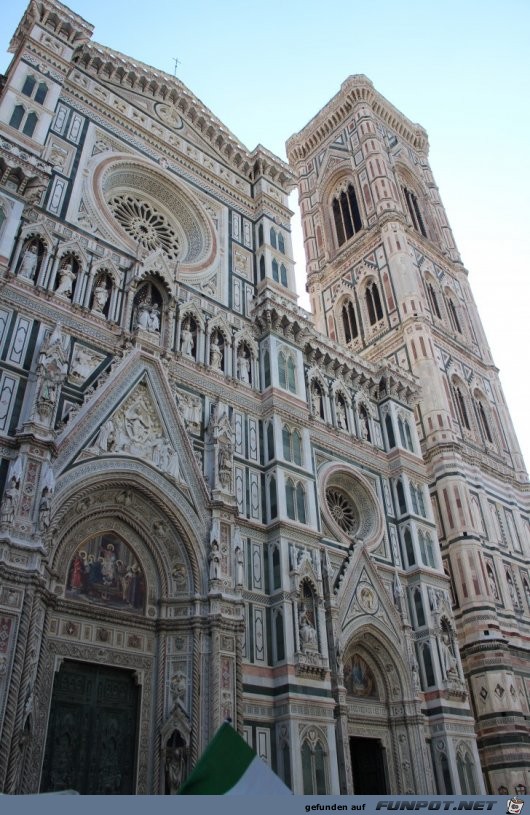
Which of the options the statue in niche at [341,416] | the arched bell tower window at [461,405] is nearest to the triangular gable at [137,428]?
the statue in niche at [341,416]

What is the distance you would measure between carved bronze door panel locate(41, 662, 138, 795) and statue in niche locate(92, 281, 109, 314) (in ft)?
26.2

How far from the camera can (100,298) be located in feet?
53.7

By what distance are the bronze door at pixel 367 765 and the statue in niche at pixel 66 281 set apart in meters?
12.6

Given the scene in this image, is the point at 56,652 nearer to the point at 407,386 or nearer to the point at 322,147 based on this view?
the point at 407,386

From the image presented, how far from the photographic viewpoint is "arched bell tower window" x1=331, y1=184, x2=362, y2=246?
120ft

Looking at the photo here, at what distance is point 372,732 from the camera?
16.4 m

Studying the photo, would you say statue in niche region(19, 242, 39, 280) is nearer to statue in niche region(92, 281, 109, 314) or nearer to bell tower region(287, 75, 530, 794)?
statue in niche region(92, 281, 109, 314)

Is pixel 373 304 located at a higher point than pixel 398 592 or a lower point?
higher

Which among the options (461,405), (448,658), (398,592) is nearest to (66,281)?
(398,592)

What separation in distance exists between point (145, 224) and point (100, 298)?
4.94 metres

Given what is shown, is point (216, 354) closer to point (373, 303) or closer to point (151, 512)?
point (151, 512)

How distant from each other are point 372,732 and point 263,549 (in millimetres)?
5199

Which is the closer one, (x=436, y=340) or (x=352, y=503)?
(x=352, y=503)

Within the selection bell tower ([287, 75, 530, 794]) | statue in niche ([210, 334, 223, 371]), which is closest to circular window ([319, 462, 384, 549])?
bell tower ([287, 75, 530, 794])
